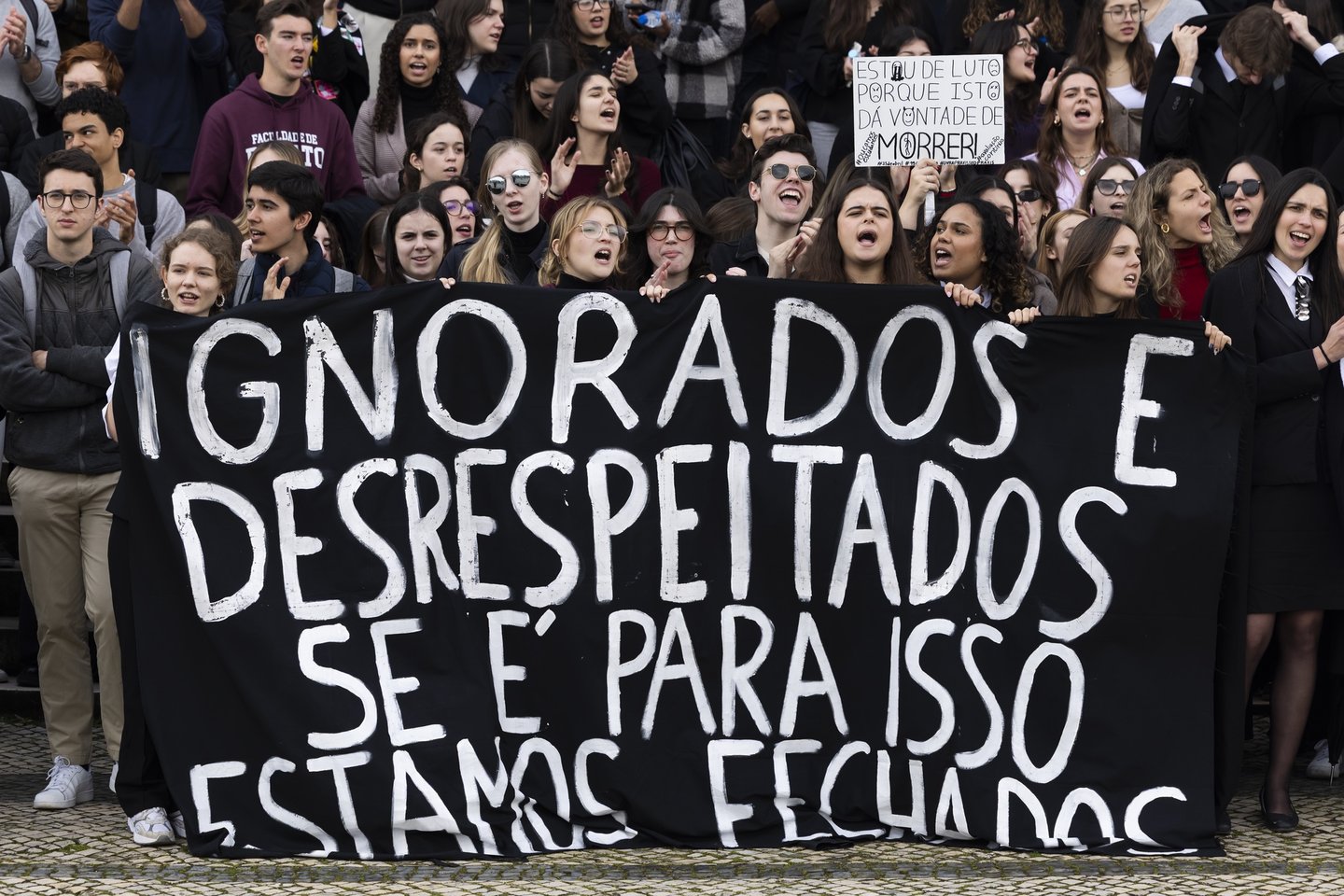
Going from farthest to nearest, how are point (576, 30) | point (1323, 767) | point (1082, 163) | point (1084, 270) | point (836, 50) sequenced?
point (836, 50)
point (576, 30)
point (1082, 163)
point (1323, 767)
point (1084, 270)

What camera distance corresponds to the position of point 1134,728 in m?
6.20

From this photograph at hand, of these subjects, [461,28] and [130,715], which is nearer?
[130,715]

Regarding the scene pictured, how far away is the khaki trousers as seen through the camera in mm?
6746

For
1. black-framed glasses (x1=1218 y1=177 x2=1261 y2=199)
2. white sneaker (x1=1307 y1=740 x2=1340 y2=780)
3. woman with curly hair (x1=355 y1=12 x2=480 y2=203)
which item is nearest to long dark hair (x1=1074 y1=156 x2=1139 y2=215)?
black-framed glasses (x1=1218 y1=177 x2=1261 y2=199)

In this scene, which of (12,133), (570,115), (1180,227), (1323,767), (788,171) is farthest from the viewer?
(12,133)

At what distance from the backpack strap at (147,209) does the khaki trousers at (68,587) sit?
1834 mm

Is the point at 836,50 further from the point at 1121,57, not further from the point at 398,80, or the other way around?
the point at 398,80

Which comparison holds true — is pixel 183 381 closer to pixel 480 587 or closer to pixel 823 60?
pixel 480 587

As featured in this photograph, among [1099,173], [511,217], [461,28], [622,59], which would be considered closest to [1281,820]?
[1099,173]

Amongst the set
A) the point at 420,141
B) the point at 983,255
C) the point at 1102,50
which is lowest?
the point at 983,255

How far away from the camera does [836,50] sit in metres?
9.96

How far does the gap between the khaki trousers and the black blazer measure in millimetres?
3815

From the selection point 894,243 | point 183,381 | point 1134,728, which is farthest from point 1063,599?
point 183,381

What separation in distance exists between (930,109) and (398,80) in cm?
331
